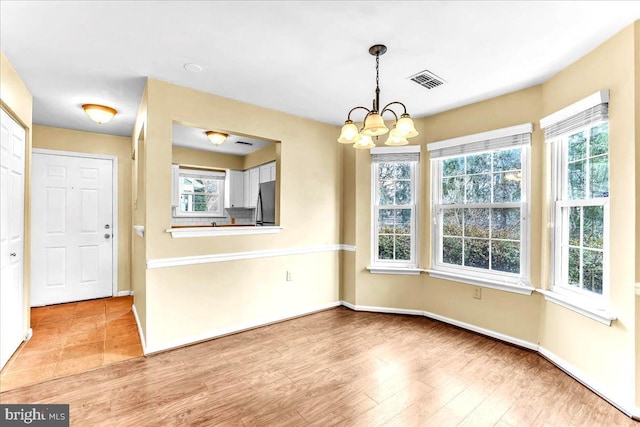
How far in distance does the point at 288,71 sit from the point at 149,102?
4.28 ft

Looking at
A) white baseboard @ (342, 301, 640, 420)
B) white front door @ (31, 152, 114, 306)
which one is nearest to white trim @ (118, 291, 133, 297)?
white front door @ (31, 152, 114, 306)

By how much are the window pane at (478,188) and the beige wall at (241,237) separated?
1628 millimetres

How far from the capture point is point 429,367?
254 cm

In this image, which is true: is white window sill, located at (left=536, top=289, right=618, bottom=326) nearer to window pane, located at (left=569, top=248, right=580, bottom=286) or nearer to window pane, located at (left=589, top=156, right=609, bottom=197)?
window pane, located at (left=569, top=248, right=580, bottom=286)

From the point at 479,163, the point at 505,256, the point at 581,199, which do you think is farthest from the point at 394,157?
the point at 581,199

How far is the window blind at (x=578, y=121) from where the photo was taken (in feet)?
7.09

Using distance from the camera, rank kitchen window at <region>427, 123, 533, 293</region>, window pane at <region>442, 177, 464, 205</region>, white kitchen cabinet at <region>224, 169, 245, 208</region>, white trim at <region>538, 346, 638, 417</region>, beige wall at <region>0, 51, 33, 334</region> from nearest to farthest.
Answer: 1. white trim at <region>538, 346, 638, 417</region>
2. beige wall at <region>0, 51, 33, 334</region>
3. kitchen window at <region>427, 123, 533, 293</region>
4. window pane at <region>442, 177, 464, 205</region>
5. white kitchen cabinet at <region>224, 169, 245, 208</region>

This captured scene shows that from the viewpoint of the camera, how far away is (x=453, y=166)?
11.7 ft

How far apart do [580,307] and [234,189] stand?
218 inches

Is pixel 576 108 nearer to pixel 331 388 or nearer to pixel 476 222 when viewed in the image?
pixel 476 222

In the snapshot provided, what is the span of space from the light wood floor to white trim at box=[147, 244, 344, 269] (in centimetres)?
81

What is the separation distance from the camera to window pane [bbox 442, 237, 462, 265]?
3525 mm
